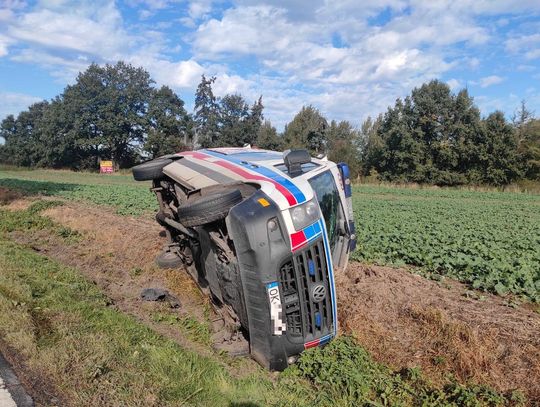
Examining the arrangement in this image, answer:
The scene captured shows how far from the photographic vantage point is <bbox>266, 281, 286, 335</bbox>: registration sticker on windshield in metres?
3.93

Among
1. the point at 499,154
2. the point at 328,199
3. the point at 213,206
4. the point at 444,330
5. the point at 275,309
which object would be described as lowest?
the point at 499,154

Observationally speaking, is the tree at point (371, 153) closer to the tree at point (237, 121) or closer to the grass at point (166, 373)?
the tree at point (237, 121)

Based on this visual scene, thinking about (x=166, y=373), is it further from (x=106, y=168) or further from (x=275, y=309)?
(x=106, y=168)

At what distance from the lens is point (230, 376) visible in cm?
418

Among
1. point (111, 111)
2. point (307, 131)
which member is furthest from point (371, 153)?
point (111, 111)

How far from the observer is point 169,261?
7.27 m

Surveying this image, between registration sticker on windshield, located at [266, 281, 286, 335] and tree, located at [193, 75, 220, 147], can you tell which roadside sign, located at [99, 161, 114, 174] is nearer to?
tree, located at [193, 75, 220, 147]

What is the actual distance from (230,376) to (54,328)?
183 centimetres

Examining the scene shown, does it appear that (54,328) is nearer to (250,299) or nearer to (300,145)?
(250,299)

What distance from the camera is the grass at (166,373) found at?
351cm

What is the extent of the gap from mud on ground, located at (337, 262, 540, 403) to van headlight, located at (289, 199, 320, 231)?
5.23 feet

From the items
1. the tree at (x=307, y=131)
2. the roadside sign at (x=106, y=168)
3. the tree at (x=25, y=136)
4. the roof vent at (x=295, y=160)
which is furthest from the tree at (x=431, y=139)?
the tree at (x=25, y=136)

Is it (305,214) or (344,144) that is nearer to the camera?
(305,214)

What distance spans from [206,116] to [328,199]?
65.1 m
